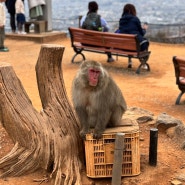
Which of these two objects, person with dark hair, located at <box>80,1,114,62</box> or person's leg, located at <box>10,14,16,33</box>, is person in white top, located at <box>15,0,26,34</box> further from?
person with dark hair, located at <box>80,1,114,62</box>

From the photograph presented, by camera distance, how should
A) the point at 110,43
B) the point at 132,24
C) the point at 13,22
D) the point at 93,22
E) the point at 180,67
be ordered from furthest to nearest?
1. the point at 13,22
2. the point at 93,22
3. the point at 110,43
4. the point at 132,24
5. the point at 180,67

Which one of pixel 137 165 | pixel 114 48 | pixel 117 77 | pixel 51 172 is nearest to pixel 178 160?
pixel 137 165

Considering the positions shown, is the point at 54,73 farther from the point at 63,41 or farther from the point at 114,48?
the point at 63,41

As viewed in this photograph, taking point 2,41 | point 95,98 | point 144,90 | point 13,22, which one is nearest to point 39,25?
point 13,22

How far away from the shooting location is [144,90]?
27.9 ft

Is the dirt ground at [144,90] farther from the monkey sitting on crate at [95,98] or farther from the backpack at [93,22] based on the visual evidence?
the backpack at [93,22]

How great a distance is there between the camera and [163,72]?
33.0ft

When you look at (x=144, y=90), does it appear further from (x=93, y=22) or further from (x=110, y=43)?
(x=93, y=22)

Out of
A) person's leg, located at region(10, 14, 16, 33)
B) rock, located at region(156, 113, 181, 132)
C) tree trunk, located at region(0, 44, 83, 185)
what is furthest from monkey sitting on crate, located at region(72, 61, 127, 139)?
person's leg, located at region(10, 14, 16, 33)

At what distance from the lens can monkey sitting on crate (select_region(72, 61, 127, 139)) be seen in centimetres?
415

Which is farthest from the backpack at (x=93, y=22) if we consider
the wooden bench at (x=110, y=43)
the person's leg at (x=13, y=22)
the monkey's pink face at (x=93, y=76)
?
the monkey's pink face at (x=93, y=76)

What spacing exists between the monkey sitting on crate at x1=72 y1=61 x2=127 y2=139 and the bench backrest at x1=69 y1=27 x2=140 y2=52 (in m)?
5.17

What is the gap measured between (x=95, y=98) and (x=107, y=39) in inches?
236

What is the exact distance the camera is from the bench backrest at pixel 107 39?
31.5ft
